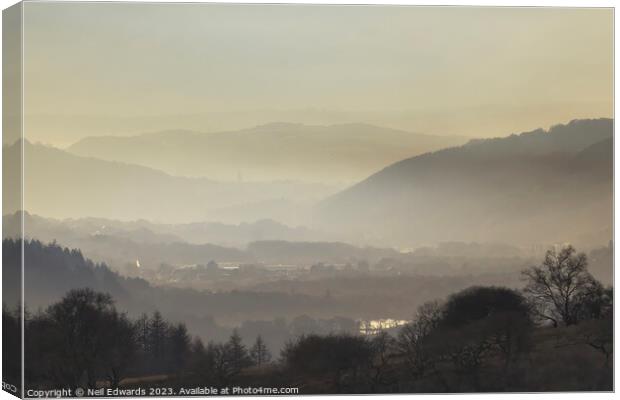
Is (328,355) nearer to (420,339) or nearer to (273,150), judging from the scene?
(420,339)

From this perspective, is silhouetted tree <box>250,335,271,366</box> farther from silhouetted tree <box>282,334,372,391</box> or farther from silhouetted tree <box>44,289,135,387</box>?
silhouetted tree <box>44,289,135,387</box>

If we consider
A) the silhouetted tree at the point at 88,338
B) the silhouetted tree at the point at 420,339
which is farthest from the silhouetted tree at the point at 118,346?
the silhouetted tree at the point at 420,339

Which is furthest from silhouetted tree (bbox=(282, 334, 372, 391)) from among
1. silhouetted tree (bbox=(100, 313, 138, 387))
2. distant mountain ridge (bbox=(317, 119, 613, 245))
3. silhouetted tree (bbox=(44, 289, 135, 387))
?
silhouetted tree (bbox=(44, 289, 135, 387))

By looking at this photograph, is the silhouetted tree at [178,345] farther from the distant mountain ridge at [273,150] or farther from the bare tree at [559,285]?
the bare tree at [559,285]

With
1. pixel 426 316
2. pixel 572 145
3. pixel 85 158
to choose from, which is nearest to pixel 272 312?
pixel 426 316

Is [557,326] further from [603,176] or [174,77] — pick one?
[174,77]
